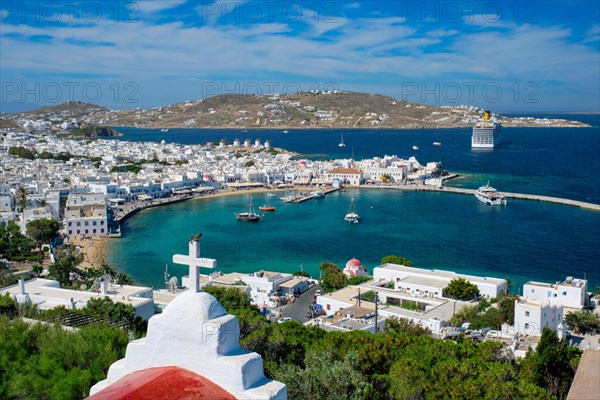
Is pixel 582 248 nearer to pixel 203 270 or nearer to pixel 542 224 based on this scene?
pixel 542 224

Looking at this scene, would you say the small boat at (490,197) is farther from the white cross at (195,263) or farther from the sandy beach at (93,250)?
the white cross at (195,263)

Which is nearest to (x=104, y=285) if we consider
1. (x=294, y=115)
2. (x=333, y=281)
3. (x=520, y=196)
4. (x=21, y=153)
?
(x=333, y=281)

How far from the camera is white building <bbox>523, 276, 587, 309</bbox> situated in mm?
17672

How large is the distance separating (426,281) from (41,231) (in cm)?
1789

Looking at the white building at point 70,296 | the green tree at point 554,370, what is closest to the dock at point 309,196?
the white building at point 70,296

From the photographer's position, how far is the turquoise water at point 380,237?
24750 mm

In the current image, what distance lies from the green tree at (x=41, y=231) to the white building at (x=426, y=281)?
15682 mm

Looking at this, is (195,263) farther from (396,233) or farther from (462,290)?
(396,233)

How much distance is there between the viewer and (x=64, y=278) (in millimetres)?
19391

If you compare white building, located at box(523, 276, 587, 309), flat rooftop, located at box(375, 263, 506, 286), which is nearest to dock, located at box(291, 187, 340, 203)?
flat rooftop, located at box(375, 263, 506, 286)

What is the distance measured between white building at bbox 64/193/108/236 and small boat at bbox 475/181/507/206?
25.5 meters

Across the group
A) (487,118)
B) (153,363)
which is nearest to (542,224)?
(153,363)

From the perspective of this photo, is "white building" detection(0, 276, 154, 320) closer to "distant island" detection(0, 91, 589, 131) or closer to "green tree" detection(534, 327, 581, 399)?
"green tree" detection(534, 327, 581, 399)

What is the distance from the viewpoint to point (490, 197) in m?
40.3
